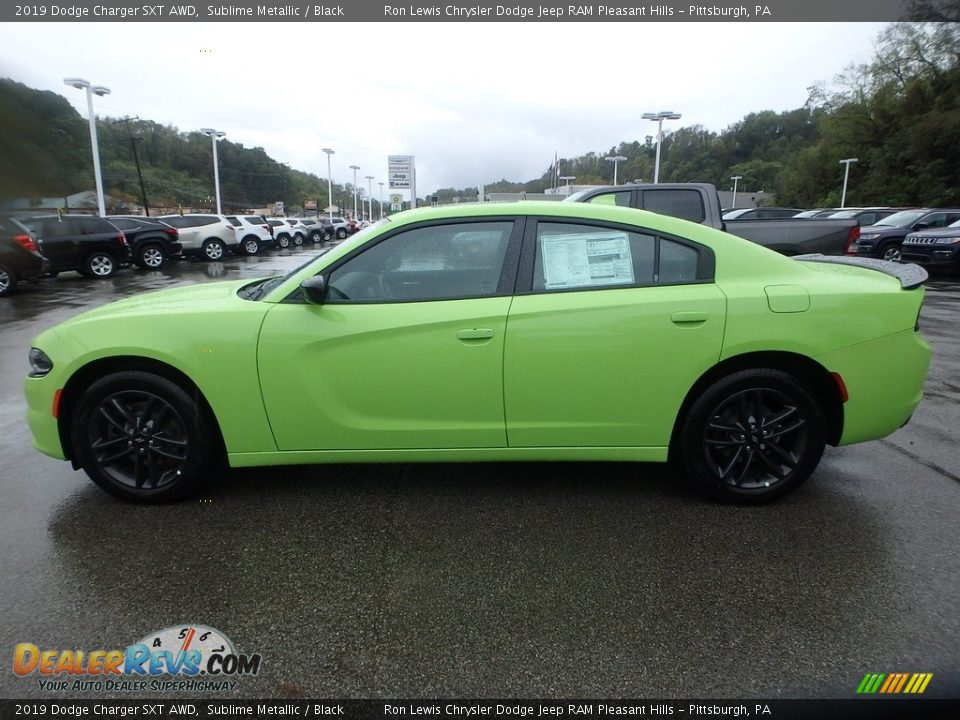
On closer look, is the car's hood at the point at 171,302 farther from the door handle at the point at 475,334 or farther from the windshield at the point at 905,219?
the windshield at the point at 905,219

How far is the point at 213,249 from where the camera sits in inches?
893

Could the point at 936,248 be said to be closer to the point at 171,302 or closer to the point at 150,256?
the point at 171,302

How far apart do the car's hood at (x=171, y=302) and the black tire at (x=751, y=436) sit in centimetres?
268

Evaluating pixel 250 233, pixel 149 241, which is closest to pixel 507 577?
pixel 149 241

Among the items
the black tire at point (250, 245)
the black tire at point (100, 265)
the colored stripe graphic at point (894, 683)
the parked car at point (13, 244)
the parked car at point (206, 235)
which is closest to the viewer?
the parked car at point (13, 244)

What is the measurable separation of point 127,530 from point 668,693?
2.64 meters

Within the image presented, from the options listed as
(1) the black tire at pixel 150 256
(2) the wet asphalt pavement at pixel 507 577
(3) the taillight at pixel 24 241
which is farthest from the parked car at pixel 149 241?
(3) the taillight at pixel 24 241

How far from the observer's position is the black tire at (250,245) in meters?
25.1

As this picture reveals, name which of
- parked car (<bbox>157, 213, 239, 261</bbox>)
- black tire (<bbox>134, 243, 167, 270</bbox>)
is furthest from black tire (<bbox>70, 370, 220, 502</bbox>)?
parked car (<bbox>157, 213, 239, 261</bbox>)

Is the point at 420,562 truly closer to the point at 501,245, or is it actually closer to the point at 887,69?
the point at 501,245

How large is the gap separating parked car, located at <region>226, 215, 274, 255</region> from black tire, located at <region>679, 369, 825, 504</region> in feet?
77.7

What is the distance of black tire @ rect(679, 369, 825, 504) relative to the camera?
3.29 m

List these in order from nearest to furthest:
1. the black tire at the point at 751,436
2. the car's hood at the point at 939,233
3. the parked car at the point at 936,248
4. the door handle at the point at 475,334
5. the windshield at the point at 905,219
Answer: the door handle at the point at 475,334, the black tire at the point at 751,436, the parked car at the point at 936,248, the car's hood at the point at 939,233, the windshield at the point at 905,219

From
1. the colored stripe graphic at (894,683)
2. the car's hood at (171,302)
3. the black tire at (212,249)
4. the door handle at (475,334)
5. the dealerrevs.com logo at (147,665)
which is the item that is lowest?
the dealerrevs.com logo at (147,665)
